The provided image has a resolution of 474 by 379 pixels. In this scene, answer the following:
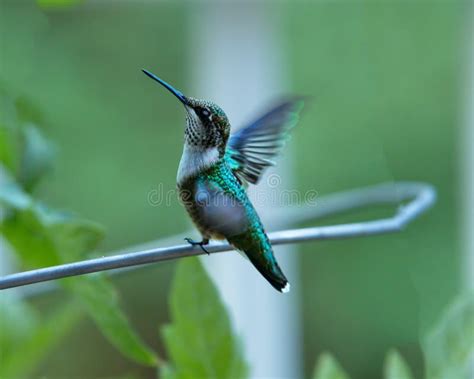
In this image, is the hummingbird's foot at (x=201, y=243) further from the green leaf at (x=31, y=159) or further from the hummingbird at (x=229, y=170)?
the green leaf at (x=31, y=159)

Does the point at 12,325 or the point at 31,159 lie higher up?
the point at 31,159

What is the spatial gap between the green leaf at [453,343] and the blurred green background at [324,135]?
1256 mm

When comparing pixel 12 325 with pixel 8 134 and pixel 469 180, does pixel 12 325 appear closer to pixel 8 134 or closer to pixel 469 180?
pixel 8 134

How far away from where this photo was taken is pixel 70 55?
81.3 inches

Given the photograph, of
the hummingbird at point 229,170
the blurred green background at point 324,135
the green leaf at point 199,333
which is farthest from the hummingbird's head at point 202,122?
the blurred green background at point 324,135

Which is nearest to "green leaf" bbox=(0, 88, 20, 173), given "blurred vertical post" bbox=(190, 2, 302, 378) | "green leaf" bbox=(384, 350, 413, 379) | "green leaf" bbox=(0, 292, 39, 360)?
"green leaf" bbox=(0, 292, 39, 360)

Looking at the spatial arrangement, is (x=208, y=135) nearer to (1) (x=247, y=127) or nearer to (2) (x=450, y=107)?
(1) (x=247, y=127)

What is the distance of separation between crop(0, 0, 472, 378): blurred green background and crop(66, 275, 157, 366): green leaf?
1278 millimetres

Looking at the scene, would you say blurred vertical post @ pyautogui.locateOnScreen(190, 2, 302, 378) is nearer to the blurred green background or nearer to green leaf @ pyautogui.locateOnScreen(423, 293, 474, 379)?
the blurred green background

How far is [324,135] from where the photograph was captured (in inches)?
89.1

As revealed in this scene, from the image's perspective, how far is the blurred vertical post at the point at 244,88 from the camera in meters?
1.64

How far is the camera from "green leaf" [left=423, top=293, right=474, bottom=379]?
581 millimetres

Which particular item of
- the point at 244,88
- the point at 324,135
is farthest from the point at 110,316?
the point at 324,135

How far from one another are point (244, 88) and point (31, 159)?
101 centimetres
